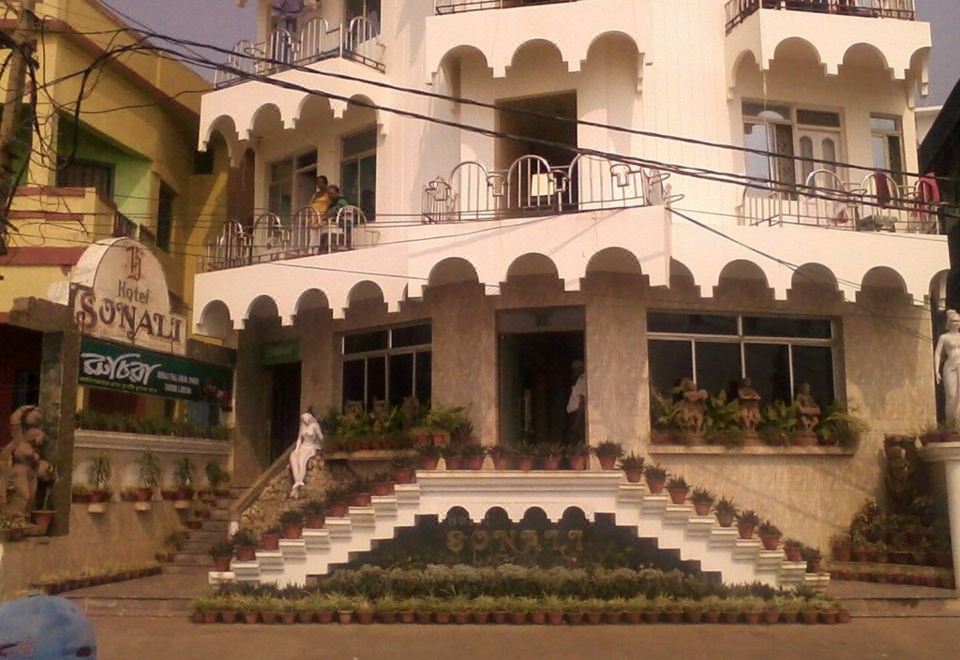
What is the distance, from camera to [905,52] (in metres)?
13.4

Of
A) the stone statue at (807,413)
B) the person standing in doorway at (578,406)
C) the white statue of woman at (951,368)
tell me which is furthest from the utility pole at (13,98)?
the white statue of woman at (951,368)

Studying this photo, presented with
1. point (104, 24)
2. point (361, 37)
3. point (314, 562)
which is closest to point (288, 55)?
point (361, 37)

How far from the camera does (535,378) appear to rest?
1433 centimetres

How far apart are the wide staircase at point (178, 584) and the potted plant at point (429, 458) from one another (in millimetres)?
3231

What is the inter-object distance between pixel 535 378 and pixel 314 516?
4505mm

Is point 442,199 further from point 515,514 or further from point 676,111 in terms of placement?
point 515,514

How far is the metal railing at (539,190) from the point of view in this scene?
12562 mm

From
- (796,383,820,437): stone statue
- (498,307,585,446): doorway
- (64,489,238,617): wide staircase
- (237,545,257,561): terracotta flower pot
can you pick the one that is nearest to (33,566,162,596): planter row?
(64,489,238,617): wide staircase

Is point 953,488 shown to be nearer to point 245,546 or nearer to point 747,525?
point 747,525

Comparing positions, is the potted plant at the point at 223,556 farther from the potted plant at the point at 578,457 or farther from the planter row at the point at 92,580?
the potted plant at the point at 578,457

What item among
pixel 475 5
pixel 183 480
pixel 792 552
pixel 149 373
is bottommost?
pixel 792 552

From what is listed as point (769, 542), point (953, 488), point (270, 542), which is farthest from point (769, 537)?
point (270, 542)

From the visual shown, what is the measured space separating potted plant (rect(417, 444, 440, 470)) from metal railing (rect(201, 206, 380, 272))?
401 centimetres

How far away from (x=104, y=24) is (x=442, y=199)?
910 centimetres
